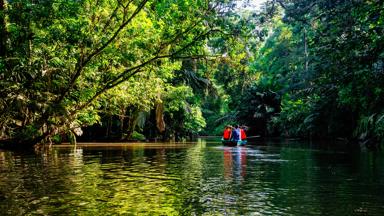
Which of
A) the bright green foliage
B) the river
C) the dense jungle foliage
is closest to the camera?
the river

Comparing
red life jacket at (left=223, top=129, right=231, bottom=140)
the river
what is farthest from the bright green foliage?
red life jacket at (left=223, top=129, right=231, bottom=140)

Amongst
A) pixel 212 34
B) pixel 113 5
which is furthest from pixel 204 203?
pixel 113 5

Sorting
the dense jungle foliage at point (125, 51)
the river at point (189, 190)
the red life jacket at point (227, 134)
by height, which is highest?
the dense jungle foliage at point (125, 51)

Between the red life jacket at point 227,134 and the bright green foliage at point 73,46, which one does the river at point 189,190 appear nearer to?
the bright green foliage at point 73,46

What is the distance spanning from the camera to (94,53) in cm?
1908

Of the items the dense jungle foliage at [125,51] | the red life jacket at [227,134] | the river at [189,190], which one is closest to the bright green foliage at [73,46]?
the dense jungle foliage at [125,51]

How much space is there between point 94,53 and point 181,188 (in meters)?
10.5

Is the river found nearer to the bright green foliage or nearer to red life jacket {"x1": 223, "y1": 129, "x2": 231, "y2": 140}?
the bright green foliage

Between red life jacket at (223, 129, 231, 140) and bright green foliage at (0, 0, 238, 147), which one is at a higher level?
bright green foliage at (0, 0, 238, 147)

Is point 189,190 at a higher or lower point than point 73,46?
lower

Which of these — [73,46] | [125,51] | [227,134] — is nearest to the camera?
[73,46]

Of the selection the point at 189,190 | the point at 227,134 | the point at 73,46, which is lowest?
the point at 189,190

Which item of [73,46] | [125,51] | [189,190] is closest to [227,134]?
[125,51]

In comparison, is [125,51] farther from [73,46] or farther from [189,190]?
[189,190]
